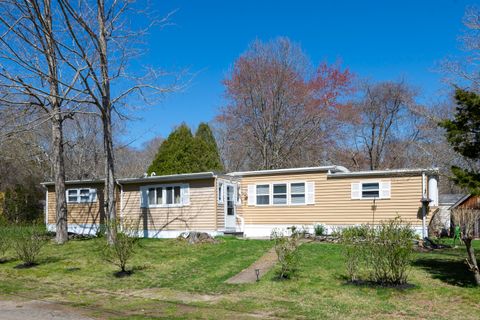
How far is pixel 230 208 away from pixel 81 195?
7691 millimetres

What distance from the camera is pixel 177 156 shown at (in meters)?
28.7

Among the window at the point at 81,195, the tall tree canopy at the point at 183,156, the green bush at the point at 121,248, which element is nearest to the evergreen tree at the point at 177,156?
the tall tree canopy at the point at 183,156

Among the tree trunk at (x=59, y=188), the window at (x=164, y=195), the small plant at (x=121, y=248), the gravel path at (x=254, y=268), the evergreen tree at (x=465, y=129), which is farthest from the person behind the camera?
the window at (x=164, y=195)

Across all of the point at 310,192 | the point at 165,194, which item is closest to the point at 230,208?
the point at 165,194

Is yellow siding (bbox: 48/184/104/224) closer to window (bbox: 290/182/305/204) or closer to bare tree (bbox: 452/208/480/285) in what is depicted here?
window (bbox: 290/182/305/204)

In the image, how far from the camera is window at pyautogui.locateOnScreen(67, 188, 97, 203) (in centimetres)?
2262

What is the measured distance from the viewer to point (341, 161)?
1308 inches

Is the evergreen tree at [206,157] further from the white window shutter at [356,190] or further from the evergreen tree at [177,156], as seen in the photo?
the white window shutter at [356,190]

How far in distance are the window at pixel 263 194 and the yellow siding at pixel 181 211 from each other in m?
1.96

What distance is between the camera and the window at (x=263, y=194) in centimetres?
1958

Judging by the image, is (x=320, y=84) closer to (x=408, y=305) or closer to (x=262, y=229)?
(x=262, y=229)

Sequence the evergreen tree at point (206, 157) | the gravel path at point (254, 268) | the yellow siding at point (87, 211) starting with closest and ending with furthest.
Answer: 1. the gravel path at point (254, 268)
2. the yellow siding at point (87, 211)
3. the evergreen tree at point (206, 157)

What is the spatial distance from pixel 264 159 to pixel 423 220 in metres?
14.1

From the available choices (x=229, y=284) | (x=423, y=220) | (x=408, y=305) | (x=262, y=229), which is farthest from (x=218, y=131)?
(x=408, y=305)
